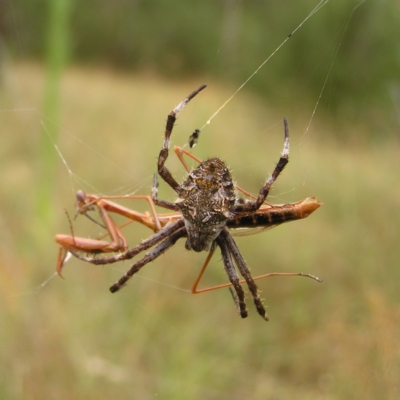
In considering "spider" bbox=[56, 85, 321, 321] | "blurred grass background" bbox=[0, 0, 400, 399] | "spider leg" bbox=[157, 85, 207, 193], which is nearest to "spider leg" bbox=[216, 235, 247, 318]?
"spider" bbox=[56, 85, 321, 321]

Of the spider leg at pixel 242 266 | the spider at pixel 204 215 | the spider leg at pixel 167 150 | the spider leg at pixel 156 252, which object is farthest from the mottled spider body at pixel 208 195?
the spider leg at pixel 156 252

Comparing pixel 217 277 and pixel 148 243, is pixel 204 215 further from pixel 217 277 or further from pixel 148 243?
pixel 217 277

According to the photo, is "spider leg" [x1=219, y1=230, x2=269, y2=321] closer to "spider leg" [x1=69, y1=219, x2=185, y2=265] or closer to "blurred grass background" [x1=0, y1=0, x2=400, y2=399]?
"spider leg" [x1=69, y1=219, x2=185, y2=265]

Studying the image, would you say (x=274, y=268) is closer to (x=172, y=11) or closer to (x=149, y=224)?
(x=149, y=224)

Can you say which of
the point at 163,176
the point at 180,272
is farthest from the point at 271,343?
the point at 163,176

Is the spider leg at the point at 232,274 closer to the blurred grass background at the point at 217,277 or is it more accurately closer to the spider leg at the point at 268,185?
the spider leg at the point at 268,185

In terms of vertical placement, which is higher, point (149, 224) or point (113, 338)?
point (149, 224)

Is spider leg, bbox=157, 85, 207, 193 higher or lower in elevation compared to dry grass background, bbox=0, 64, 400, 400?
higher
